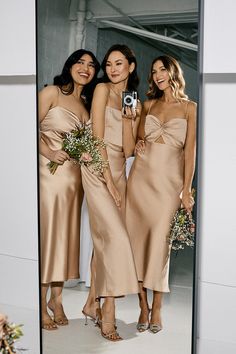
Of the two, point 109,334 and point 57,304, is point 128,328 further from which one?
point 57,304

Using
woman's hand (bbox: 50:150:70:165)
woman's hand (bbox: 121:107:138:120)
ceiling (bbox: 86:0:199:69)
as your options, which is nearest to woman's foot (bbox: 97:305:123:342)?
woman's hand (bbox: 50:150:70:165)

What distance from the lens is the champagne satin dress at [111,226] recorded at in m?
2.54

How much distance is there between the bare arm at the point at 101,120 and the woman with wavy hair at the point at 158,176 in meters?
0.07

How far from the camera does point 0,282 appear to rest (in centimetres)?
291

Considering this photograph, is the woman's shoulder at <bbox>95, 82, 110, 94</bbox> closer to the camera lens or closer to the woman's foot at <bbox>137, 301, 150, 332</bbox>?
the camera lens

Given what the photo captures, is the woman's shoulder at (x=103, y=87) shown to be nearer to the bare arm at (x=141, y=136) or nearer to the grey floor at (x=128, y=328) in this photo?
the bare arm at (x=141, y=136)

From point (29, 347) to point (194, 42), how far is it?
1624 mm

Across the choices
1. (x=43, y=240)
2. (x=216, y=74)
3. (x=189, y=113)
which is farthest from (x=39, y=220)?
→ (x=216, y=74)

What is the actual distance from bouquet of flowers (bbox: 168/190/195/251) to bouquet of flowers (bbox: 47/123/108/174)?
390mm

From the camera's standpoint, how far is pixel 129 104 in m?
2.49

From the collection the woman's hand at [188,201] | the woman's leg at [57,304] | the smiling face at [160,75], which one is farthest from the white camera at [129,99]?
the woman's leg at [57,304]

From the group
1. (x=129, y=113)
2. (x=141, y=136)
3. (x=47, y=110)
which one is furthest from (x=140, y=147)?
(x=47, y=110)

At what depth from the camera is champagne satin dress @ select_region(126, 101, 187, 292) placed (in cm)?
245

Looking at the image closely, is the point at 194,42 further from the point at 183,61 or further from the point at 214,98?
the point at 214,98
